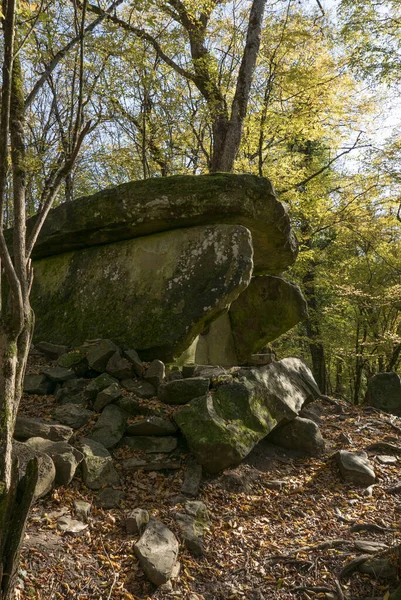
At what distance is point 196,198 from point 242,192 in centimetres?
71

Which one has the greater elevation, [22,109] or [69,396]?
[22,109]

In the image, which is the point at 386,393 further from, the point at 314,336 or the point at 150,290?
the point at 314,336

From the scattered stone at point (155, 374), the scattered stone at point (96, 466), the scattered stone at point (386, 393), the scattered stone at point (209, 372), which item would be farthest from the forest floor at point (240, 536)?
the scattered stone at point (386, 393)

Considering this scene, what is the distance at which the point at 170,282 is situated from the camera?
6.39 m

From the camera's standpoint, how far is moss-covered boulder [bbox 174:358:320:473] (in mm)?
4609

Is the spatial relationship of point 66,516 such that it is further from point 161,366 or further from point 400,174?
point 400,174

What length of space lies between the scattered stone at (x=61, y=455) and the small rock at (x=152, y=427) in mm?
814

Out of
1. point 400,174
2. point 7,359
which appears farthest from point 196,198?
point 400,174

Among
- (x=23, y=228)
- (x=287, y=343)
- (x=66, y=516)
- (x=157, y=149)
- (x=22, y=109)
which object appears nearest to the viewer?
(x=23, y=228)

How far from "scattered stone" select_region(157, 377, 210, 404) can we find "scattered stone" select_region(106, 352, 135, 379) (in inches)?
23.2

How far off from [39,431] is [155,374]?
1662 mm

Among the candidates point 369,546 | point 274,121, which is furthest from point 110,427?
point 274,121

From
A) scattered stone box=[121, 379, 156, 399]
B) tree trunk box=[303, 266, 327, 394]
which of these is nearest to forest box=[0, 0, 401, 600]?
tree trunk box=[303, 266, 327, 394]

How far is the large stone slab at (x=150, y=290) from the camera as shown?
6008 millimetres
